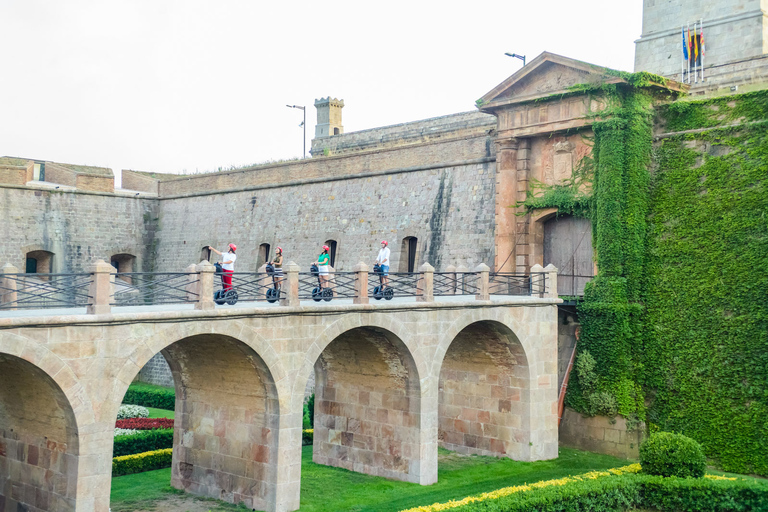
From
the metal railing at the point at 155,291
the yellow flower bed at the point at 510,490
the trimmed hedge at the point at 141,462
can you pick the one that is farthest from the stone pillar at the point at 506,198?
the trimmed hedge at the point at 141,462

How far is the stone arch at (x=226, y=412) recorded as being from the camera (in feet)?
52.1

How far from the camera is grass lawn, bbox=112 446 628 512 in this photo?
1692cm

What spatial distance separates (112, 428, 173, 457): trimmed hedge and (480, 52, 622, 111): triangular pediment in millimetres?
13265

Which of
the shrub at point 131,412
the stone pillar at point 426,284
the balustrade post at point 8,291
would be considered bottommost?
the shrub at point 131,412

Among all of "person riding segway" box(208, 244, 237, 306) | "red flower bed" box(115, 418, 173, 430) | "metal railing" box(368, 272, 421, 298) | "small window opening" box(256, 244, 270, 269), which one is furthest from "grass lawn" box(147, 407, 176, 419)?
"person riding segway" box(208, 244, 237, 306)

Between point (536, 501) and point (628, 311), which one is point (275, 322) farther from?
point (628, 311)

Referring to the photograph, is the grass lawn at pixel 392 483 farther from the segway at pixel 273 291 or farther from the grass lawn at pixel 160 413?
the grass lawn at pixel 160 413

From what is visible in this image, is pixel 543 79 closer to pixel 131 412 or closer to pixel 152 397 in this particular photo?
pixel 131 412

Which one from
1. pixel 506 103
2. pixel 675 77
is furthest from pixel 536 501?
pixel 675 77

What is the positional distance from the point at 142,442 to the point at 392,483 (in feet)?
20.9

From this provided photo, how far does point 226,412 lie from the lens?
1725cm

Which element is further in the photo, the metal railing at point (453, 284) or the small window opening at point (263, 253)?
the small window opening at point (263, 253)

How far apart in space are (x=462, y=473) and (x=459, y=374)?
10.8ft

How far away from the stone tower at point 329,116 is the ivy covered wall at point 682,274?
25.5 m
